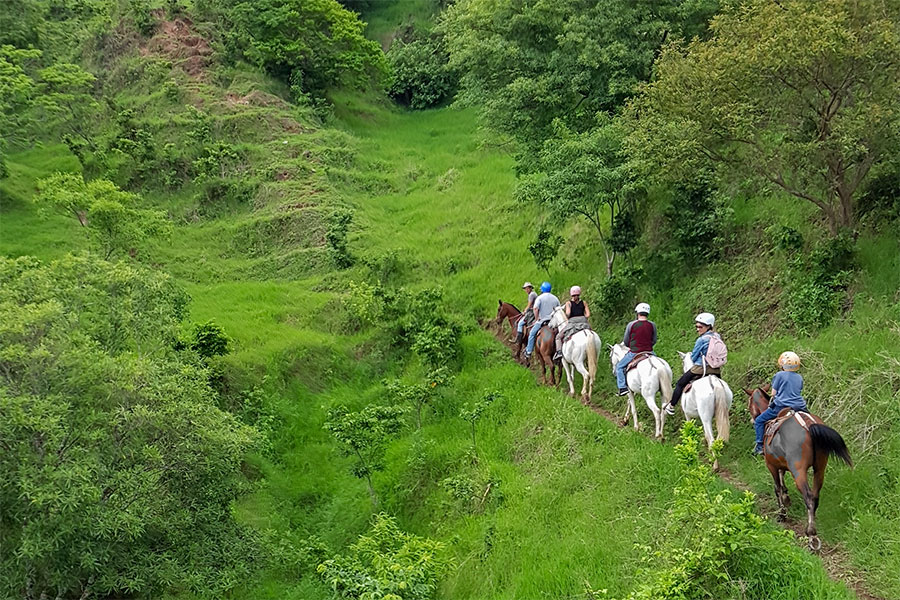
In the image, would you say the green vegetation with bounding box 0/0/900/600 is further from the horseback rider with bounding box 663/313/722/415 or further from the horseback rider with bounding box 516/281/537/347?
the horseback rider with bounding box 663/313/722/415

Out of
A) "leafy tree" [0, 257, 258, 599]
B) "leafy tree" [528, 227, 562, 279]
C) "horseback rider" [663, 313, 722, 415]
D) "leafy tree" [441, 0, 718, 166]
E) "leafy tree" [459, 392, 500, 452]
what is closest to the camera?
"leafy tree" [0, 257, 258, 599]

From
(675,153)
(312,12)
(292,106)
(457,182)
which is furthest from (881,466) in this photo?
(312,12)

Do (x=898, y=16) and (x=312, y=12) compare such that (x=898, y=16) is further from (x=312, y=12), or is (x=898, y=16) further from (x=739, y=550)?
(x=312, y=12)

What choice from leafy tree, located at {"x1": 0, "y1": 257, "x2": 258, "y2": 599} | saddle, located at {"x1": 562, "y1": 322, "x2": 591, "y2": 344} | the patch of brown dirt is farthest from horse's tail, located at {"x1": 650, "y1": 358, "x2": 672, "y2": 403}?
the patch of brown dirt

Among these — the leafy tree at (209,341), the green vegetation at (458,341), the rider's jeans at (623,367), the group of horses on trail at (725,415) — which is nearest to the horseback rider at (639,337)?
the rider's jeans at (623,367)

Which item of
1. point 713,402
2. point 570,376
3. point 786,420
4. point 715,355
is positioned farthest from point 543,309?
point 786,420

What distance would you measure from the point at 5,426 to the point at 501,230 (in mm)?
16364

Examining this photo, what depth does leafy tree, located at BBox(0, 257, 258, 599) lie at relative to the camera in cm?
705

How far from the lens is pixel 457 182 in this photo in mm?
26422

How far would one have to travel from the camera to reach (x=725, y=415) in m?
8.34

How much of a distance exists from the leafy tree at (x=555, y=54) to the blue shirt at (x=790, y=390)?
8.79m

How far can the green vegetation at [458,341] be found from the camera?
7230mm

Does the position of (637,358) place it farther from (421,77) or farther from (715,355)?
(421,77)

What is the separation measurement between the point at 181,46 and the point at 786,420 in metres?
32.3
